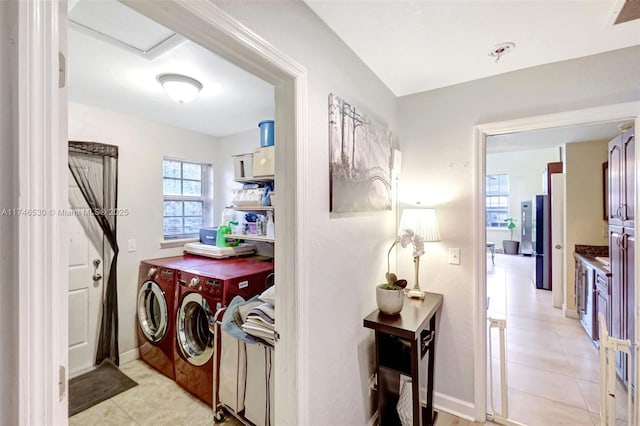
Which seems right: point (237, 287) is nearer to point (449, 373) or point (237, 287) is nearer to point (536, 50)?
point (449, 373)

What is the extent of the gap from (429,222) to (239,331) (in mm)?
1459

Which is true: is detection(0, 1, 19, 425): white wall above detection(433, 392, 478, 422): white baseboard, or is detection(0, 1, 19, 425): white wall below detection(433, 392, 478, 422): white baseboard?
above

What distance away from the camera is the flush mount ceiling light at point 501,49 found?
1610 millimetres

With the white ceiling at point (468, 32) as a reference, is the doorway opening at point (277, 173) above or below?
below

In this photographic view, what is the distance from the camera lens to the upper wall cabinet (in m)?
1.93

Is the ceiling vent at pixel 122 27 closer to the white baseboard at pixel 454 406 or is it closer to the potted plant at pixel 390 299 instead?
the potted plant at pixel 390 299

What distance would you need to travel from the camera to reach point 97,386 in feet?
7.76

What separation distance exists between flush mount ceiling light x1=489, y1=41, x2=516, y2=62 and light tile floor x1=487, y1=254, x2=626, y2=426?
203 cm

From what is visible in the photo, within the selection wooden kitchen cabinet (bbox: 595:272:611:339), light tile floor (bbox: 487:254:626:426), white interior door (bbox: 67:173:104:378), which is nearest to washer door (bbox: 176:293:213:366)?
white interior door (bbox: 67:173:104:378)

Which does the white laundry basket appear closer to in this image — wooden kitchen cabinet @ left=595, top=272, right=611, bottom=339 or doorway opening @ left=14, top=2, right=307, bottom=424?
doorway opening @ left=14, top=2, right=307, bottom=424

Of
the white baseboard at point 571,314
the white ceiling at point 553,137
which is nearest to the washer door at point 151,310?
the white ceiling at point 553,137

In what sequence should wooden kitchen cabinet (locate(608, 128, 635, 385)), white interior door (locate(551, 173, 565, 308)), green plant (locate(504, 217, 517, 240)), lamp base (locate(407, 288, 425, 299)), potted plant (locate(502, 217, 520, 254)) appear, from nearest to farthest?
wooden kitchen cabinet (locate(608, 128, 635, 385)) → lamp base (locate(407, 288, 425, 299)) → white interior door (locate(551, 173, 565, 308)) → potted plant (locate(502, 217, 520, 254)) → green plant (locate(504, 217, 517, 240))

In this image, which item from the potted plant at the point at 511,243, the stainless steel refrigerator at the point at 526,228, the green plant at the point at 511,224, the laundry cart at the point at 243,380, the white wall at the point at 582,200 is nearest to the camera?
the laundry cart at the point at 243,380

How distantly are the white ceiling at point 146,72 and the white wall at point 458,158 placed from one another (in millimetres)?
1298
